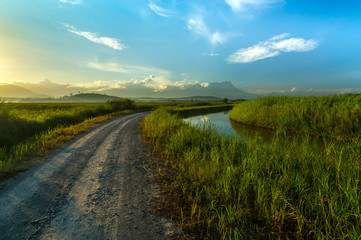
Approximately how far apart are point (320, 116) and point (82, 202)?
15.6m

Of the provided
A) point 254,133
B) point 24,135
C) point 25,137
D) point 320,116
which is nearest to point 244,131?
point 254,133

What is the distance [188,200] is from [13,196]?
4.54m

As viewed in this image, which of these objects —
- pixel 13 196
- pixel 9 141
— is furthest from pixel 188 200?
pixel 9 141

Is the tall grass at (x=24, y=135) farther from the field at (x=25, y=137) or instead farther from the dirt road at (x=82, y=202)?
the dirt road at (x=82, y=202)

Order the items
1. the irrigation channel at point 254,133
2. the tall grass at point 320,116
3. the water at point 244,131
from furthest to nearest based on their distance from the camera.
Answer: the tall grass at point 320,116
the water at point 244,131
the irrigation channel at point 254,133

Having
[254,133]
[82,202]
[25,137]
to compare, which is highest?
[25,137]

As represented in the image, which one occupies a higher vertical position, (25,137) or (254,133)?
(25,137)

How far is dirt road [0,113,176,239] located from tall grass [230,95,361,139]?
285 inches

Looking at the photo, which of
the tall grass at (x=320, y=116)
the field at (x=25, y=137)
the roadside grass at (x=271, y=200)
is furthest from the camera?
the tall grass at (x=320, y=116)

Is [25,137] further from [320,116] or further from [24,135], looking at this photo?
[320,116]

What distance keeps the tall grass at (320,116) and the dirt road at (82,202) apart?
23.8ft

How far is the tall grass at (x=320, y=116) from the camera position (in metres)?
10.4

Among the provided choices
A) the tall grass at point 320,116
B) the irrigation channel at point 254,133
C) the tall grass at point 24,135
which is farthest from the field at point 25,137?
the tall grass at point 320,116

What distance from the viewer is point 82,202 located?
392 centimetres
